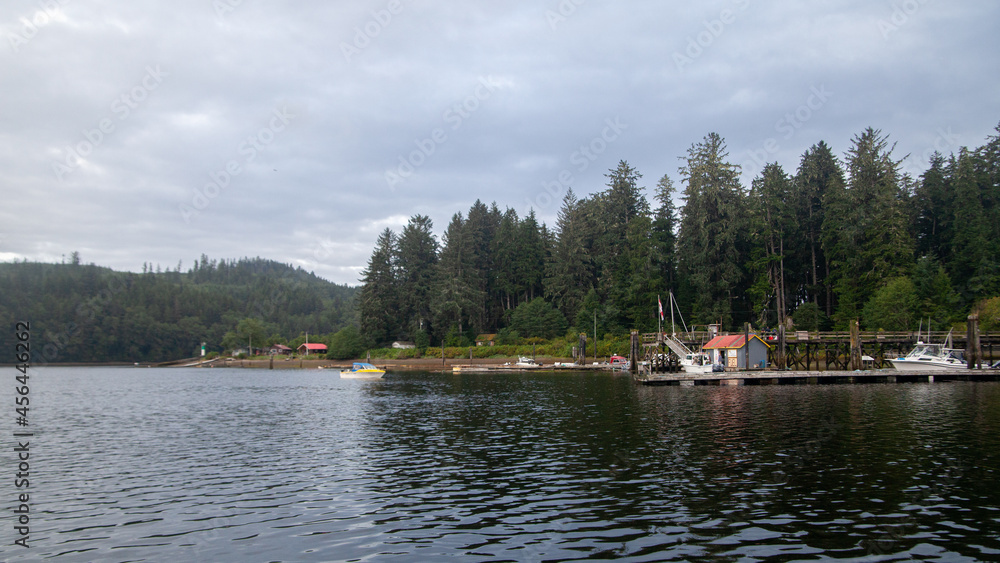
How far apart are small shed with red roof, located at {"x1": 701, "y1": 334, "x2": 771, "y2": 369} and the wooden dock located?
13.5ft

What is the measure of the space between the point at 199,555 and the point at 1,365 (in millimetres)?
209037

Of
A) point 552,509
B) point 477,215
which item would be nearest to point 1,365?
point 477,215

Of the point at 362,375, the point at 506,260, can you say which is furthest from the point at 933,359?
the point at 506,260

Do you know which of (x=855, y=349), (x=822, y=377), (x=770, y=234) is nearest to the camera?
(x=822, y=377)

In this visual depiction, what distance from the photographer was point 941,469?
18.4m

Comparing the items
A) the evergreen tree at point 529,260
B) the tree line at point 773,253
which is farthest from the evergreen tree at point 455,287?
the evergreen tree at point 529,260

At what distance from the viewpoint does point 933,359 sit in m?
56.5

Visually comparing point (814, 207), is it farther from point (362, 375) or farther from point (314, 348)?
point (314, 348)

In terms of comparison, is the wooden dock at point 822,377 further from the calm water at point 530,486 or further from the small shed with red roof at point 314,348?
the small shed with red roof at point 314,348

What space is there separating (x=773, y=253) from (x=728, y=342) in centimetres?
2958

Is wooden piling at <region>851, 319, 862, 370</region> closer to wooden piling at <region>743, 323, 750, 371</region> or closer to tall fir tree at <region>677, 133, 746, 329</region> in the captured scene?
wooden piling at <region>743, 323, 750, 371</region>

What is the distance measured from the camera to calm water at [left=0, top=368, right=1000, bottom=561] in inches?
497

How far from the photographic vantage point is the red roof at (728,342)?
198 feet

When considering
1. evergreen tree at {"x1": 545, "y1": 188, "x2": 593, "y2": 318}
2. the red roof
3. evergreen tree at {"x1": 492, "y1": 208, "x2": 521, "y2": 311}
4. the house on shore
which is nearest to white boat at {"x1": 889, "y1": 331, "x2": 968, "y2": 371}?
the red roof
